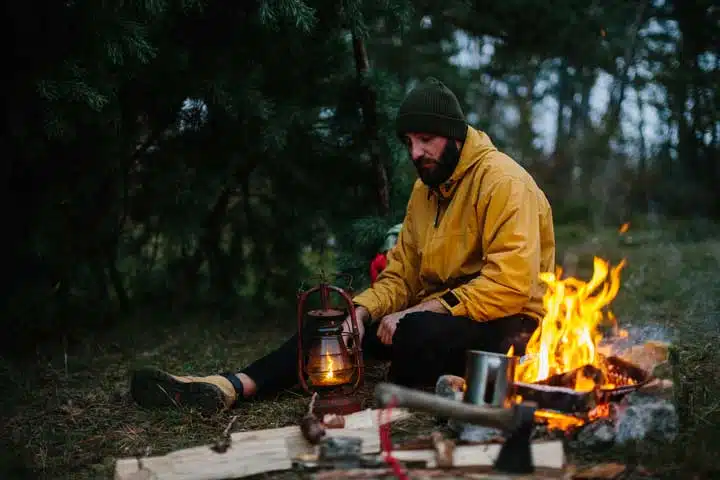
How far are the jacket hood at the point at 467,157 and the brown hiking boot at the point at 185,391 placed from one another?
1585 millimetres

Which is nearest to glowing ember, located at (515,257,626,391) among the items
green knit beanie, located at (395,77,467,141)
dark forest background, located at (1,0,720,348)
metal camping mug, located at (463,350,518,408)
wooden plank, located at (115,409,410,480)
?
metal camping mug, located at (463,350,518,408)

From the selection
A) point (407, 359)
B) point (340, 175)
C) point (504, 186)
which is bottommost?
point (407, 359)

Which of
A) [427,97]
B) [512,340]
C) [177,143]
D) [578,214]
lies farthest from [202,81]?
[578,214]

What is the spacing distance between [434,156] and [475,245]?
1.77 ft

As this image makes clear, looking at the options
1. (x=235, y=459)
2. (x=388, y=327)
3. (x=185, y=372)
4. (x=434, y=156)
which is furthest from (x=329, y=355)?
(x=185, y=372)

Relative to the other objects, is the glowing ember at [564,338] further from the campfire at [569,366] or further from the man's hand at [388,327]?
the man's hand at [388,327]

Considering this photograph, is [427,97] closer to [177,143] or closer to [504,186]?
[504,186]

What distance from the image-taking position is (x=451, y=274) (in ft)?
13.3

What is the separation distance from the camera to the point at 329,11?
565cm

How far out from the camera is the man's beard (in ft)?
13.2

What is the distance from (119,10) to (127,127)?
5.28 feet

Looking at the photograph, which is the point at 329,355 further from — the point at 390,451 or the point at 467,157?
the point at 467,157

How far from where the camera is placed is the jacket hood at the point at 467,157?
4023 millimetres

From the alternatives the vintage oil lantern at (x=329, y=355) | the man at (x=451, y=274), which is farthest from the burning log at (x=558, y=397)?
the vintage oil lantern at (x=329, y=355)
